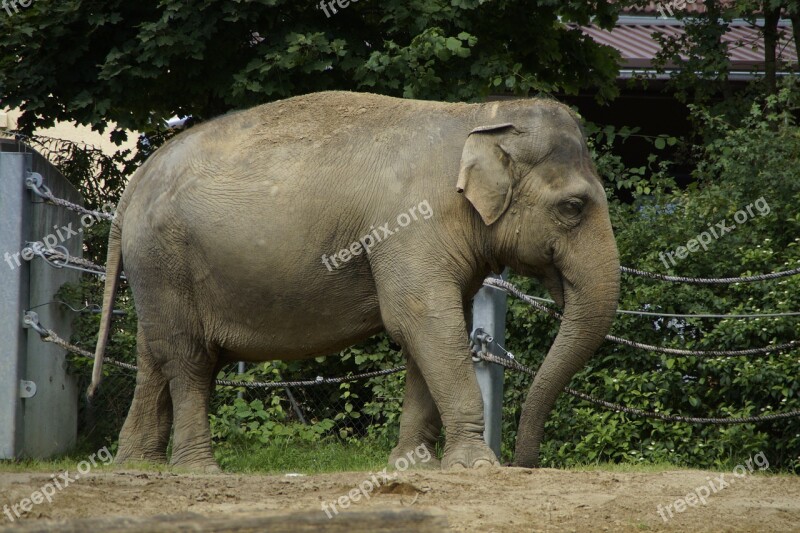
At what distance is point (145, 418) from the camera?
8352 millimetres

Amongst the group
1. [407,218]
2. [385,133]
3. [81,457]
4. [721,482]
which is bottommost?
[81,457]

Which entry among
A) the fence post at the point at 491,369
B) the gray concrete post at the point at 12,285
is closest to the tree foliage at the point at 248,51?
the gray concrete post at the point at 12,285

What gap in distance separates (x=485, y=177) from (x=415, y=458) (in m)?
1.84

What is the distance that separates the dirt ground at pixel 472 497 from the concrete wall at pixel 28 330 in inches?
122

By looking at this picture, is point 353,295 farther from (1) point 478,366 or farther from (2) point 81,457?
(2) point 81,457

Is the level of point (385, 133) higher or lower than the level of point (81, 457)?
higher

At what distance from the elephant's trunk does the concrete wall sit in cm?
409

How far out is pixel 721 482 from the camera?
657 cm

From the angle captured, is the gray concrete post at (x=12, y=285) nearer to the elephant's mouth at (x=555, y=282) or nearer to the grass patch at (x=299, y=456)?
the grass patch at (x=299, y=456)

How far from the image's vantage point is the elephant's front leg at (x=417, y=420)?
786 centimetres

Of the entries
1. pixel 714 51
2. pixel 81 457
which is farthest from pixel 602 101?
pixel 81 457

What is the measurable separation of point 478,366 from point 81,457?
10.8 feet

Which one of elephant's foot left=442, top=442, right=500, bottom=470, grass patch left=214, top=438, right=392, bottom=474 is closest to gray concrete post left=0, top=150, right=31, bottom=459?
grass patch left=214, top=438, right=392, bottom=474

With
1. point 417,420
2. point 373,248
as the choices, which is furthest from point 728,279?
point 373,248
